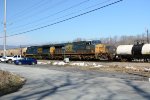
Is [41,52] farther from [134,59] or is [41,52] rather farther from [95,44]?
[134,59]

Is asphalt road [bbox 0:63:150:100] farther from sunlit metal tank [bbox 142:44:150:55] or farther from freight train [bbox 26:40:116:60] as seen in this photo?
freight train [bbox 26:40:116:60]

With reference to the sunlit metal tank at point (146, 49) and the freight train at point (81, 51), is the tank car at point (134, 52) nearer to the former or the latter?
the sunlit metal tank at point (146, 49)

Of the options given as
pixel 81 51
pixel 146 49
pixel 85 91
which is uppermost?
pixel 81 51

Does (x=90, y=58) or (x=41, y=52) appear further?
(x=41, y=52)

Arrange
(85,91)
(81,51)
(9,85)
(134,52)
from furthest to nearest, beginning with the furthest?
(81,51) → (134,52) → (9,85) → (85,91)

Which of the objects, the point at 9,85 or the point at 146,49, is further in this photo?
the point at 146,49

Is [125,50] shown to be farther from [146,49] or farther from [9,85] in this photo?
[9,85]

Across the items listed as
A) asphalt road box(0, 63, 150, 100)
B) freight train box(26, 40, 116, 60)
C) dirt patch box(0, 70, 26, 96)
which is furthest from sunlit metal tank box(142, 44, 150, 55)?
dirt patch box(0, 70, 26, 96)

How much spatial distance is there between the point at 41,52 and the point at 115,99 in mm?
65215

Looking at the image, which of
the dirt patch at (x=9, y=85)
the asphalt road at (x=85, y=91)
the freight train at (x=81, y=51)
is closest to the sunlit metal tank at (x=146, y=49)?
the freight train at (x=81, y=51)

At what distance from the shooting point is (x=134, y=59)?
49.5 metres

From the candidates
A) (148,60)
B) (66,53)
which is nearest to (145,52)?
(148,60)

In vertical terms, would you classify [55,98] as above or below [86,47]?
below

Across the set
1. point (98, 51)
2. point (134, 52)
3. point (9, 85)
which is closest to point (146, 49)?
point (134, 52)
